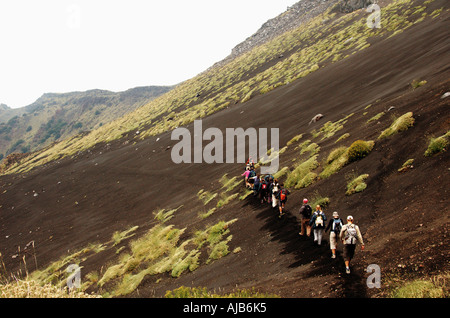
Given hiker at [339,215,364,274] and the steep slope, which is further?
the steep slope

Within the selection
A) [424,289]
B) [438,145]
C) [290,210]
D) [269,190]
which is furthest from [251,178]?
[424,289]

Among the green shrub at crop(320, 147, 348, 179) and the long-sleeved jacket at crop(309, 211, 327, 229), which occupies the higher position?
the green shrub at crop(320, 147, 348, 179)

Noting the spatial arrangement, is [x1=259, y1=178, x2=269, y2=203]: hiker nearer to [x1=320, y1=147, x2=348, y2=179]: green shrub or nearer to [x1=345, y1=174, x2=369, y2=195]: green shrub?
[x1=320, y1=147, x2=348, y2=179]: green shrub

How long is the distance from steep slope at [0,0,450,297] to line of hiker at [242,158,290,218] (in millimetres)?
690

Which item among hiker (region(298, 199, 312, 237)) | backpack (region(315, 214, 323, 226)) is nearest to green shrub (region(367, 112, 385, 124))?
hiker (region(298, 199, 312, 237))

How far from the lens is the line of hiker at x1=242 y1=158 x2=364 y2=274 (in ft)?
32.6

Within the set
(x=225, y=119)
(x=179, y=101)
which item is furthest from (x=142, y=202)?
(x=179, y=101)

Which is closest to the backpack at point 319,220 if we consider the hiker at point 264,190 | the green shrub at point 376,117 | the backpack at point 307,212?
the backpack at point 307,212

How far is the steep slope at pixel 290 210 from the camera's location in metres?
10.8

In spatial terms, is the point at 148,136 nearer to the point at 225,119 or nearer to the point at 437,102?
the point at 225,119

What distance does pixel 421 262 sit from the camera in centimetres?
864

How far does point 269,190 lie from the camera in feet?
61.3

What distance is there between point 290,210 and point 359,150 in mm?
6123
